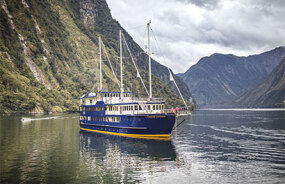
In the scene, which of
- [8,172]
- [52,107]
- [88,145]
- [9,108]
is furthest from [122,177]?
[52,107]

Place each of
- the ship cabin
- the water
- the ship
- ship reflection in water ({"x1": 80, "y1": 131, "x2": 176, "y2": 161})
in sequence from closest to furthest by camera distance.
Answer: the water, ship reflection in water ({"x1": 80, "y1": 131, "x2": 176, "y2": 161}), the ship, the ship cabin

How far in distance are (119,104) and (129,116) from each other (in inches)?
195

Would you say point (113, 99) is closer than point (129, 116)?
No

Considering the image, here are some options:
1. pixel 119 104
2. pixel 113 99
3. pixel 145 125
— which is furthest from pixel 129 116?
pixel 113 99

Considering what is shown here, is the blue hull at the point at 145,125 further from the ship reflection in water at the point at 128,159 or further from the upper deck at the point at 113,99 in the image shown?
the upper deck at the point at 113,99

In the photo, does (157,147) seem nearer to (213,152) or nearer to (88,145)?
(213,152)

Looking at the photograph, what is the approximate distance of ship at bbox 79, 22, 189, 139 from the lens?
53719 mm

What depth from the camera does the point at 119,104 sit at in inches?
2355

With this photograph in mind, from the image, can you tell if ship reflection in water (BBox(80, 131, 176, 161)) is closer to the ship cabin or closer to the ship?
the ship

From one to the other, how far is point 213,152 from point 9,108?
149124 mm

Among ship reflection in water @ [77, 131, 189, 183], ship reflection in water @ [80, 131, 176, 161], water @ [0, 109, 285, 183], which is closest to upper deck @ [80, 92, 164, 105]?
ship reflection in water @ [80, 131, 176, 161]

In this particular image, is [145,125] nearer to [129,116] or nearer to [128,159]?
[129,116]

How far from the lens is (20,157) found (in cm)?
3984

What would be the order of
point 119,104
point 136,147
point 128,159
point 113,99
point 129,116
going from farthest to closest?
point 113,99 < point 119,104 < point 129,116 < point 136,147 < point 128,159
